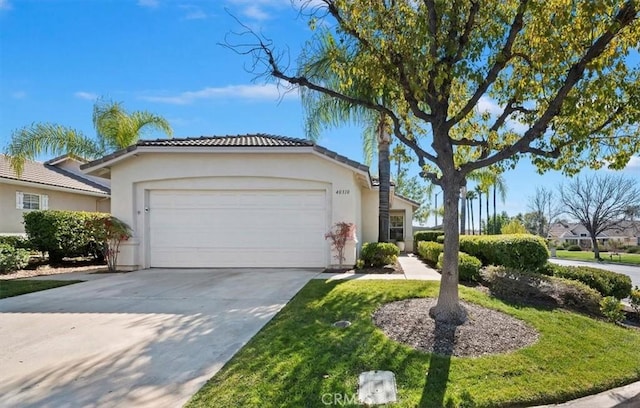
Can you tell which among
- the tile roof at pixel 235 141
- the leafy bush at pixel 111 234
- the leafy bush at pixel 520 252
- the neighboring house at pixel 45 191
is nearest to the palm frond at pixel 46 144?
the neighboring house at pixel 45 191

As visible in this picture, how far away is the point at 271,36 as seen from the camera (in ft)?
20.7

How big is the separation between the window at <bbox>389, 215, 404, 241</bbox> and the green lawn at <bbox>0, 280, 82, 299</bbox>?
16.9 metres

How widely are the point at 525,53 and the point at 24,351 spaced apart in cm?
875

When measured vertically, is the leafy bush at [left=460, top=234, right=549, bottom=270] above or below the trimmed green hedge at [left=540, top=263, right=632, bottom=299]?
above

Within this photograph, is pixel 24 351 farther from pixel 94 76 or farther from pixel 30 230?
pixel 94 76

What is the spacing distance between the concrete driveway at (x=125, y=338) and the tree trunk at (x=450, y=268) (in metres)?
2.93

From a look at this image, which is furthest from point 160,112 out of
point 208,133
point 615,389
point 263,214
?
point 615,389

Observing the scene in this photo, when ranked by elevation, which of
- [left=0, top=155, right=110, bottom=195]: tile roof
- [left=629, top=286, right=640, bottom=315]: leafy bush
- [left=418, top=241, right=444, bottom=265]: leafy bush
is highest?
[left=0, top=155, right=110, bottom=195]: tile roof

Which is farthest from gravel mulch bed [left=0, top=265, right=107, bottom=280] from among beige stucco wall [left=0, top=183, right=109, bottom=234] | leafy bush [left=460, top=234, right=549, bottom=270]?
leafy bush [left=460, top=234, right=549, bottom=270]

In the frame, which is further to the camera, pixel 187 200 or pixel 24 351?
pixel 187 200

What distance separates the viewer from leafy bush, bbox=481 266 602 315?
732 cm

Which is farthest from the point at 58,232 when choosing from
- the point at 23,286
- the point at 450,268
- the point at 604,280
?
the point at 604,280

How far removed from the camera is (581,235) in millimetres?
67188

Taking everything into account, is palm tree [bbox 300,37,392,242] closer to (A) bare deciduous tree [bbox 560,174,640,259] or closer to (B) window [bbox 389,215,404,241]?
(B) window [bbox 389,215,404,241]
